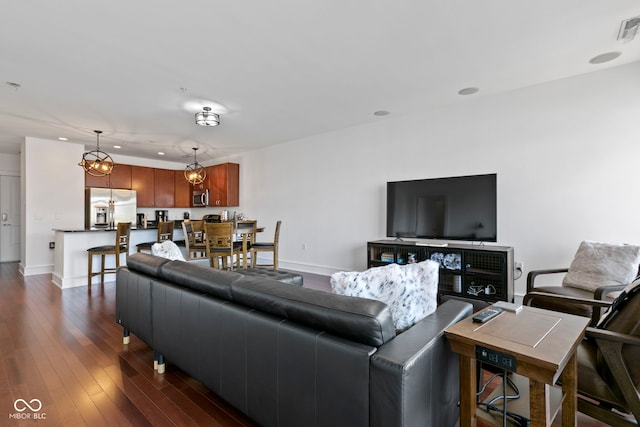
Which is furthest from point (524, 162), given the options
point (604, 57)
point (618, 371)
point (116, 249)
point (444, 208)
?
point (116, 249)

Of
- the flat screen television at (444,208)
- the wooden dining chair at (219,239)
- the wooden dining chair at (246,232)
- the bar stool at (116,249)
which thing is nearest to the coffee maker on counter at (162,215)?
the bar stool at (116,249)

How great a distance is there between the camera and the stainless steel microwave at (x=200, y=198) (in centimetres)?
773

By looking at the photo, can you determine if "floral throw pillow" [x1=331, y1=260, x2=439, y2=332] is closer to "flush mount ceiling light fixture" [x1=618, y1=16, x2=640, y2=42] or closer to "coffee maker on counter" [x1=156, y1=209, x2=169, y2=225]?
"flush mount ceiling light fixture" [x1=618, y1=16, x2=640, y2=42]

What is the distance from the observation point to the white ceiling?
223 cm

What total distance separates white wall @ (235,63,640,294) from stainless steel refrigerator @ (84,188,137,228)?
4687mm

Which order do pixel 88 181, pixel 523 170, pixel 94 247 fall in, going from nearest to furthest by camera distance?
pixel 523 170 → pixel 94 247 → pixel 88 181

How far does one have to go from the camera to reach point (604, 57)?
2939 mm

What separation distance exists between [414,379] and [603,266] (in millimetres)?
2776

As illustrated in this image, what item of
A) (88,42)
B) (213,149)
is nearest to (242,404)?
(88,42)

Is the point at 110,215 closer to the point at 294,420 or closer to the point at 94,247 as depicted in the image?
the point at 94,247

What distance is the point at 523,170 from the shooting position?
11.9 feet

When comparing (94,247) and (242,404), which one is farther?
(94,247)

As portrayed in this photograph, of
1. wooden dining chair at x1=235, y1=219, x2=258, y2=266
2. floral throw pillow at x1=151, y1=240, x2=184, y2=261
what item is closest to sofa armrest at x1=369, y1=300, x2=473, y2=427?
floral throw pillow at x1=151, y1=240, x2=184, y2=261

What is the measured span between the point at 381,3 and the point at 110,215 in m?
7.00
